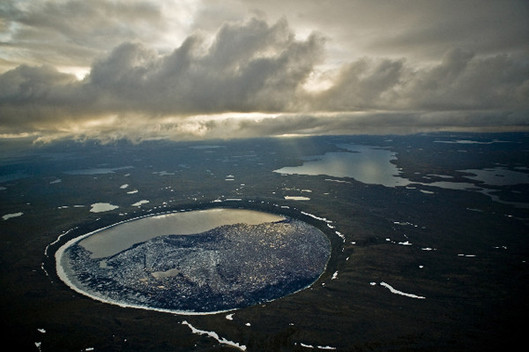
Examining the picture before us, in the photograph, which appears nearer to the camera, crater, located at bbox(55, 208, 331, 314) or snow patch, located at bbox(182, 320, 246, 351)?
snow patch, located at bbox(182, 320, 246, 351)

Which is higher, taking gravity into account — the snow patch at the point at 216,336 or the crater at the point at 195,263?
the crater at the point at 195,263

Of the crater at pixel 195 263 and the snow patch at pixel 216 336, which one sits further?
the crater at pixel 195 263

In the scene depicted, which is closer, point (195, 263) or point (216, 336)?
point (216, 336)

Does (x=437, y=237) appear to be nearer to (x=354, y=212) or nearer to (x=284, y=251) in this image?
(x=354, y=212)

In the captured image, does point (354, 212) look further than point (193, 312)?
Yes

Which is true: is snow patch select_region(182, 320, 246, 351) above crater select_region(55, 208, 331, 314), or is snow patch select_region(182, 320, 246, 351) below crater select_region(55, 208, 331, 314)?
below

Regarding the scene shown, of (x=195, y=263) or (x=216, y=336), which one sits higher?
(x=195, y=263)

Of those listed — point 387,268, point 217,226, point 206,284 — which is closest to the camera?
point 206,284

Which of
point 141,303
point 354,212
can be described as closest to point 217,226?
point 141,303
